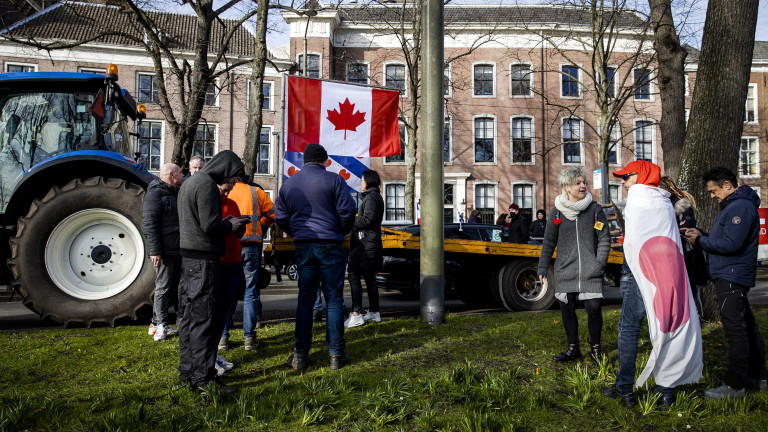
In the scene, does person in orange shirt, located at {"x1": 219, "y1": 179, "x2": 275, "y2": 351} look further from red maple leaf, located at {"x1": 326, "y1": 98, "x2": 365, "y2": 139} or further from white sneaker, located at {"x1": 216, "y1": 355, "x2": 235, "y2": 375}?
red maple leaf, located at {"x1": 326, "y1": 98, "x2": 365, "y2": 139}

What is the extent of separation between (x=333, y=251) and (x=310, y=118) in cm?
336

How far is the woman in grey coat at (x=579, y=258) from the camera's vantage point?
5203 mm

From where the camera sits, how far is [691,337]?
13.4ft

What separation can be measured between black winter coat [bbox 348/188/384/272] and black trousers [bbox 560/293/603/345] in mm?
2575

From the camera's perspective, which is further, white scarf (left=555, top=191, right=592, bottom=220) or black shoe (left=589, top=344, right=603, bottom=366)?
white scarf (left=555, top=191, right=592, bottom=220)

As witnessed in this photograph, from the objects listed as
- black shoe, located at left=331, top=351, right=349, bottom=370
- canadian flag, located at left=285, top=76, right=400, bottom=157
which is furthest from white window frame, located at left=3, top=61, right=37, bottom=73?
black shoe, located at left=331, top=351, right=349, bottom=370

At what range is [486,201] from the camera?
3475cm

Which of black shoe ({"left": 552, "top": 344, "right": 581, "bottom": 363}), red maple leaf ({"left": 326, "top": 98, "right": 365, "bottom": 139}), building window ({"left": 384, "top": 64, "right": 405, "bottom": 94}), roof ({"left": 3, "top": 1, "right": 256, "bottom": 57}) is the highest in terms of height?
roof ({"left": 3, "top": 1, "right": 256, "bottom": 57})

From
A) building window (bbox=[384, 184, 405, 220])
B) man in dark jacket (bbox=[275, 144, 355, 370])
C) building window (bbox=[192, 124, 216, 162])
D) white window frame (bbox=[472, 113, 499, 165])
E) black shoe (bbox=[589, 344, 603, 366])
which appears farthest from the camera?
white window frame (bbox=[472, 113, 499, 165])

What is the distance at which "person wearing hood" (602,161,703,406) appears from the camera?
13.3 feet

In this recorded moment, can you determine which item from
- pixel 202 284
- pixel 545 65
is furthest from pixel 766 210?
pixel 202 284

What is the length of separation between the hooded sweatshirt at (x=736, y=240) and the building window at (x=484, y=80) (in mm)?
31580

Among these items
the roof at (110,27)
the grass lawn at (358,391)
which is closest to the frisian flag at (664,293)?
the grass lawn at (358,391)

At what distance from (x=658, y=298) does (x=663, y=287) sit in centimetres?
8
